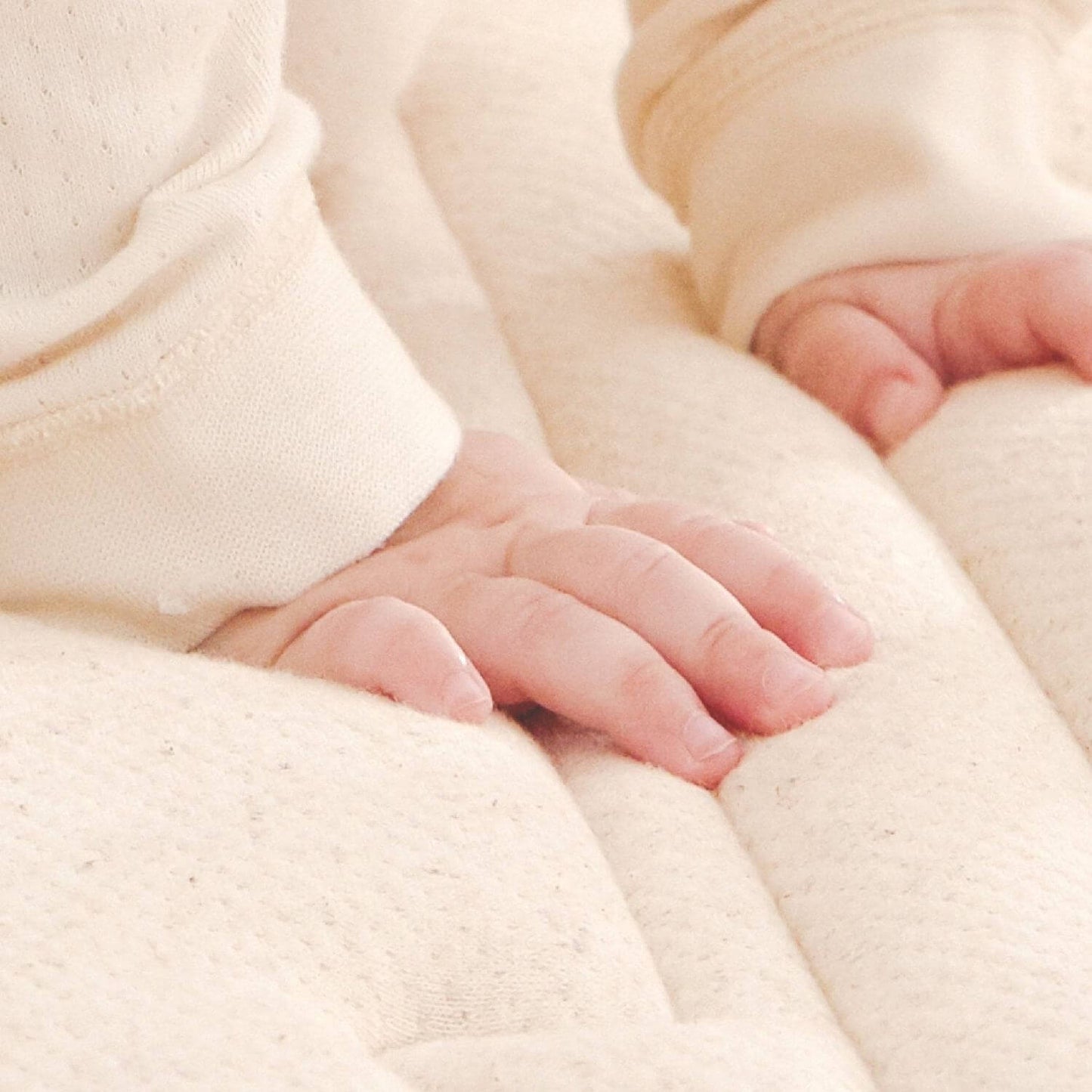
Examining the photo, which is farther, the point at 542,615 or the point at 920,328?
the point at 920,328

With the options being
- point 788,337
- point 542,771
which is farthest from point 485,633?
point 788,337

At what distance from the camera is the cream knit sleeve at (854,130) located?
694 mm

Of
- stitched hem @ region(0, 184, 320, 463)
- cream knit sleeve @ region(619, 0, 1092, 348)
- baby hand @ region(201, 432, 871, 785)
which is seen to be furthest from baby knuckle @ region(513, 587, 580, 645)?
cream knit sleeve @ region(619, 0, 1092, 348)

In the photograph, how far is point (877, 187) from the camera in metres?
0.70

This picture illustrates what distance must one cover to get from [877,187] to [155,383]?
36 centimetres

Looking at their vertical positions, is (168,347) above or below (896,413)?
above

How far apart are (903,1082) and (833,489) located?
0.88 feet

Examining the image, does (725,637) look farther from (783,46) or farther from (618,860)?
(783,46)

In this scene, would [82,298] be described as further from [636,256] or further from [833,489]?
[636,256]

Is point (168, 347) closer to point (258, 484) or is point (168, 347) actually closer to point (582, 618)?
point (258, 484)

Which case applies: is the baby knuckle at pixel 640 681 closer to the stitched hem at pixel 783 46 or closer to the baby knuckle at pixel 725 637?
the baby knuckle at pixel 725 637

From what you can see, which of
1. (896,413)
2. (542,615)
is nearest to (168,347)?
(542,615)

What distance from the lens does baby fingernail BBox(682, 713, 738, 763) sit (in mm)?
459

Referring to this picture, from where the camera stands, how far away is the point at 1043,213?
2.26ft
